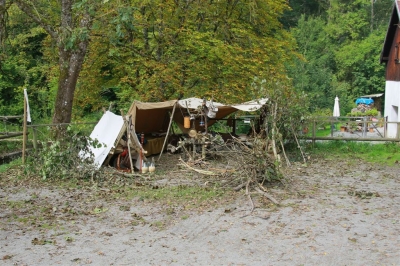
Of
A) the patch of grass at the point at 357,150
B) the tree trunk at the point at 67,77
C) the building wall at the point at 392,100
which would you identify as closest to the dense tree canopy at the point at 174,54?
the tree trunk at the point at 67,77

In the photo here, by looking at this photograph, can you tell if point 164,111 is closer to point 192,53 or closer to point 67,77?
point 192,53

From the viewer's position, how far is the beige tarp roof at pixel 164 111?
13.7m

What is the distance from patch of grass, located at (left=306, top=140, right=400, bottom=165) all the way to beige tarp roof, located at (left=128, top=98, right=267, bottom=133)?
2822 mm

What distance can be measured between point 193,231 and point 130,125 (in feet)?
17.3

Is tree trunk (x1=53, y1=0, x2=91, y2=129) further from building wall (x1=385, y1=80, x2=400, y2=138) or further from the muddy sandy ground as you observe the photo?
building wall (x1=385, y1=80, x2=400, y2=138)

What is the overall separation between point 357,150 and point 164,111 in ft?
20.1

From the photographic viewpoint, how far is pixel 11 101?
24.8 meters

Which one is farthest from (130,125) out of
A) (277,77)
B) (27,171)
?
(277,77)

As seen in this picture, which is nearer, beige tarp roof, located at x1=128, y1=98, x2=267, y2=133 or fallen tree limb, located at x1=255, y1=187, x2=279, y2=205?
fallen tree limb, located at x1=255, y1=187, x2=279, y2=205

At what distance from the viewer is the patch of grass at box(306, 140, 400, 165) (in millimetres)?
15102

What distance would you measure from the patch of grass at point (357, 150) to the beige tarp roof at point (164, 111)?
9.26 feet

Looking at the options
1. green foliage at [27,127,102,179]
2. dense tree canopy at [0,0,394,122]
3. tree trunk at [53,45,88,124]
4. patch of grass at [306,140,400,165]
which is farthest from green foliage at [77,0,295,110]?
green foliage at [27,127,102,179]

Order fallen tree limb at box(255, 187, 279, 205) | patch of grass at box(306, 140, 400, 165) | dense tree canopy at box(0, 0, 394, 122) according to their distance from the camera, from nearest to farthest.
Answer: fallen tree limb at box(255, 187, 279, 205) → dense tree canopy at box(0, 0, 394, 122) → patch of grass at box(306, 140, 400, 165)

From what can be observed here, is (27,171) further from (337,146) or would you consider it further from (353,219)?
(337,146)
